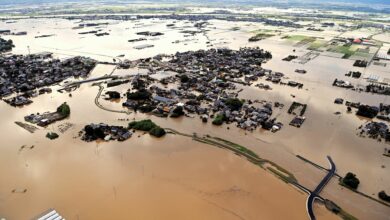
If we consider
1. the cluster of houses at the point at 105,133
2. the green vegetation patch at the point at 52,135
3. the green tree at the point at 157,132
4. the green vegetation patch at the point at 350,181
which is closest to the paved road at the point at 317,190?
the green vegetation patch at the point at 350,181

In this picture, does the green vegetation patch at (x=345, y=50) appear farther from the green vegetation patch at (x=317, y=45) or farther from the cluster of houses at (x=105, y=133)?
the cluster of houses at (x=105, y=133)

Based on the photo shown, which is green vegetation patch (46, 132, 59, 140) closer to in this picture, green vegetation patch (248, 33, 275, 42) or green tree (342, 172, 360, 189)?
green tree (342, 172, 360, 189)

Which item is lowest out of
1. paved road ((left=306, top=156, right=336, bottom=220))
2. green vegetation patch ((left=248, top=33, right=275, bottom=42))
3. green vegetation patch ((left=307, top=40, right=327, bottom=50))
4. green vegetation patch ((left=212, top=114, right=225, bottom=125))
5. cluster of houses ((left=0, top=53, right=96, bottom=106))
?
cluster of houses ((left=0, top=53, right=96, bottom=106))

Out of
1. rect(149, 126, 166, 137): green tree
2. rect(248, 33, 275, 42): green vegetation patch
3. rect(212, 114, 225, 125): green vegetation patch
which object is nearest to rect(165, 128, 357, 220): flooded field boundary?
rect(149, 126, 166, 137): green tree

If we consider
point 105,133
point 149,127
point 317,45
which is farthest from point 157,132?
point 317,45

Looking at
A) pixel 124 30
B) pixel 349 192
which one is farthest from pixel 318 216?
pixel 124 30

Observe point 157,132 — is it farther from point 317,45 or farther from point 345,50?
point 317,45
